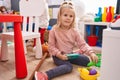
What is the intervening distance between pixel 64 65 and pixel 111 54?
1.76 ft

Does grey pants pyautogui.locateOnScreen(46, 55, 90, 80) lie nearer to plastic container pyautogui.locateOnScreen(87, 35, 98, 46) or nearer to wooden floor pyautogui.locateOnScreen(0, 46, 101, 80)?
wooden floor pyautogui.locateOnScreen(0, 46, 101, 80)

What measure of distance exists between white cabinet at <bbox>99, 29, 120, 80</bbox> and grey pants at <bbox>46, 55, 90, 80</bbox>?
43 cm

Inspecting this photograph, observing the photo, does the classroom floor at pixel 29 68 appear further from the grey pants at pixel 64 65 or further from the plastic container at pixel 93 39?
the plastic container at pixel 93 39

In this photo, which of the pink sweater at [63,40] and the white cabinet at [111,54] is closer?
the white cabinet at [111,54]

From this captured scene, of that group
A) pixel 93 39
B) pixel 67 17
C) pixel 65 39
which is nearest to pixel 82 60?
pixel 65 39

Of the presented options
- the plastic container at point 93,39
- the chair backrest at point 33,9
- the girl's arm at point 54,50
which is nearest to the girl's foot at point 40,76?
the girl's arm at point 54,50

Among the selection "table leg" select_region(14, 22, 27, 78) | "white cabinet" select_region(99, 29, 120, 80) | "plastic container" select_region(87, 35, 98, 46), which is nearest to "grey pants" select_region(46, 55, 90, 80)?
"table leg" select_region(14, 22, 27, 78)

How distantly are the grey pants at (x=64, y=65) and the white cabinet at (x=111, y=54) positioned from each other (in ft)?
1.42

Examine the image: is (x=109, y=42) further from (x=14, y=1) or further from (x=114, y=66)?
(x=14, y=1)

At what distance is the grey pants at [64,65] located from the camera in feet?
3.17

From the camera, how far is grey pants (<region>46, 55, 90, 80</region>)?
967 mm

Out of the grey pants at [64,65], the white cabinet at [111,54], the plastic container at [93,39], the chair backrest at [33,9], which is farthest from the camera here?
the plastic container at [93,39]

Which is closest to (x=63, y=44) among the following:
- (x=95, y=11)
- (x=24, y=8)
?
(x=24, y=8)

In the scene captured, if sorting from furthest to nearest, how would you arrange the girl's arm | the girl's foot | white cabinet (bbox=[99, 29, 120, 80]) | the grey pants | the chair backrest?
the chair backrest → the girl's arm → the grey pants → the girl's foot → white cabinet (bbox=[99, 29, 120, 80])
